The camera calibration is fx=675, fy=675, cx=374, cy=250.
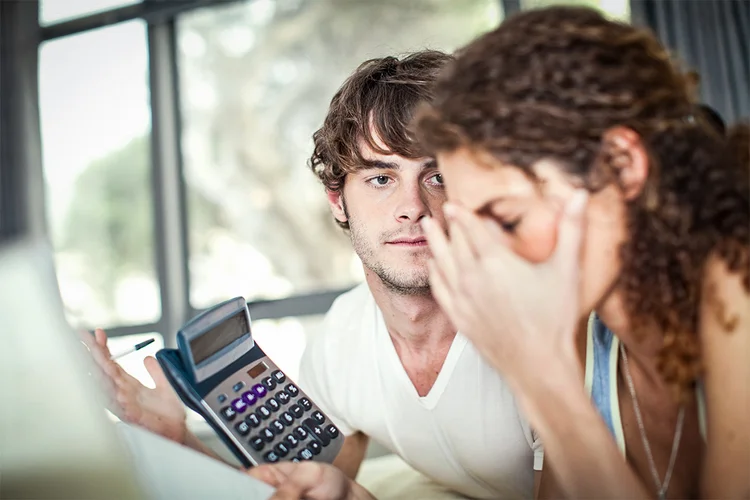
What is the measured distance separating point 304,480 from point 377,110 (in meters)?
0.67

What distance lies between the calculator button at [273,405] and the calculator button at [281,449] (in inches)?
1.7

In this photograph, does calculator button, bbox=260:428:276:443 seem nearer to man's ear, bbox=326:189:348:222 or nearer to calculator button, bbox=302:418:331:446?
calculator button, bbox=302:418:331:446

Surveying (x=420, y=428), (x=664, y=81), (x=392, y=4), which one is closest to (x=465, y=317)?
(x=664, y=81)

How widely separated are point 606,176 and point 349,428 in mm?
930

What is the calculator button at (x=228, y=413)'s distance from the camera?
27.1 inches

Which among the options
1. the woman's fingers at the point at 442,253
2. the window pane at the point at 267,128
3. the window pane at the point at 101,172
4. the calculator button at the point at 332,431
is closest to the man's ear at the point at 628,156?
the woman's fingers at the point at 442,253

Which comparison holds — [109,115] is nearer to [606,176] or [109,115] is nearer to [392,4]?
[392,4]

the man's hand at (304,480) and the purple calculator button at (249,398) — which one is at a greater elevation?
the purple calculator button at (249,398)

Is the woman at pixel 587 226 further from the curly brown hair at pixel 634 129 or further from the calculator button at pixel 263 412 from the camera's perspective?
the calculator button at pixel 263 412

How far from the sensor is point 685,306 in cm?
63

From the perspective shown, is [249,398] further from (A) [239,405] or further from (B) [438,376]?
(B) [438,376]

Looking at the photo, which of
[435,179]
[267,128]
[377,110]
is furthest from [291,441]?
[267,128]

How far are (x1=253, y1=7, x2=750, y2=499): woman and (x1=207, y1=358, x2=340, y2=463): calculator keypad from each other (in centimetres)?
24

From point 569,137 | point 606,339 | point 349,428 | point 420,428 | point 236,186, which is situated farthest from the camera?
point 236,186
